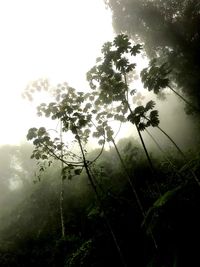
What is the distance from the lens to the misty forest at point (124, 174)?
17.8 feet

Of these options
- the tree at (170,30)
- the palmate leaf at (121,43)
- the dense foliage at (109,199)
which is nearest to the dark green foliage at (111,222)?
the dense foliage at (109,199)

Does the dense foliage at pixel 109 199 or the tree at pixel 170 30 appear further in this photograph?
the tree at pixel 170 30

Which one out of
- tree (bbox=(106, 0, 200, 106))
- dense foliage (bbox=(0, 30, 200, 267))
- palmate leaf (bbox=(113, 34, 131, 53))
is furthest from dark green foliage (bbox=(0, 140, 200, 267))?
tree (bbox=(106, 0, 200, 106))

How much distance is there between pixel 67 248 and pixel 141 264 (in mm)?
2464

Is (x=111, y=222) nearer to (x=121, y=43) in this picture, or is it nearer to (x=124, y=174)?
(x=124, y=174)

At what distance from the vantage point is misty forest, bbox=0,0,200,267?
5.42 meters

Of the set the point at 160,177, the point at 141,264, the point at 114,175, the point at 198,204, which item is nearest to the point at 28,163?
the point at 114,175

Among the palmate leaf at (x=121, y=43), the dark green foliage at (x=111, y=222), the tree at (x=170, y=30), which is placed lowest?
the dark green foliage at (x=111, y=222)

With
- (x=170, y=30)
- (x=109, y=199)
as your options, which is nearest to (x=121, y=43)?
(x=109, y=199)

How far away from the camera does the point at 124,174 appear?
10.7 metres

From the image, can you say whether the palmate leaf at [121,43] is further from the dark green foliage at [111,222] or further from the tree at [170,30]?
the tree at [170,30]

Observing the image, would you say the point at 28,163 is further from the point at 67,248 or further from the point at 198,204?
the point at 198,204

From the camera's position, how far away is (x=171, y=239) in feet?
17.0

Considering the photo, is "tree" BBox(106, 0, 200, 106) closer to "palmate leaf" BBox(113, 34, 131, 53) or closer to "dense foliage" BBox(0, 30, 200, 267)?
"dense foliage" BBox(0, 30, 200, 267)
